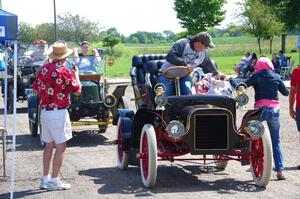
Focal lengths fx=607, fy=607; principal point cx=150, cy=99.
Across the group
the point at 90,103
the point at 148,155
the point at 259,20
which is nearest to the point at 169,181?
the point at 148,155

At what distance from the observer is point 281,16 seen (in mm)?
40219

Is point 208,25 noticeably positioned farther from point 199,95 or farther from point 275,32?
point 199,95

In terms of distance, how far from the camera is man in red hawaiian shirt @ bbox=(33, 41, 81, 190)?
750cm

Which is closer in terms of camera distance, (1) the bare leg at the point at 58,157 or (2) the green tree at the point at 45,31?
(1) the bare leg at the point at 58,157

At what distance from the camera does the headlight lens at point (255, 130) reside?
7.34 metres

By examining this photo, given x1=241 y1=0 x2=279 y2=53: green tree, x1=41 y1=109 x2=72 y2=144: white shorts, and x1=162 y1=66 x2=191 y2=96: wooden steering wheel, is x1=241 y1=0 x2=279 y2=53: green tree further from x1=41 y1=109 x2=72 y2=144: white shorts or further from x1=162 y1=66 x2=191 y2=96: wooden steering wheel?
x1=41 y1=109 x2=72 y2=144: white shorts

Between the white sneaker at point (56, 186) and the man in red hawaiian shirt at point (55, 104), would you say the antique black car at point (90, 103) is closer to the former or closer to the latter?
the man in red hawaiian shirt at point (55, 104)

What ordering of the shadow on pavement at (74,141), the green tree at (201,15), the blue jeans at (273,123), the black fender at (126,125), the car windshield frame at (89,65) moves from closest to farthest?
the blue jeans at (273,123), the black fender at (126,125), the shadow on pavement at (74,141), the car windshield frame at (89,65), the green tree at (201,15)

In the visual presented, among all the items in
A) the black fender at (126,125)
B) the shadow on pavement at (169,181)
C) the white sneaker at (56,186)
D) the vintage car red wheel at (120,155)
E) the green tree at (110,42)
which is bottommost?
the shadow on pavement at (169,181)

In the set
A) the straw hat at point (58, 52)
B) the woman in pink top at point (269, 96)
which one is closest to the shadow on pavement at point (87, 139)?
the straw hat at point (58, 52)

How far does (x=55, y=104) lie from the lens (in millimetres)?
7496

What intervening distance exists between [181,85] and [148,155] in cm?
125

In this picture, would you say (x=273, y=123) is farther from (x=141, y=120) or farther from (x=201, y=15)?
(x=201, y=15)

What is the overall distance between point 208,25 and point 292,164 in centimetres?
4249
